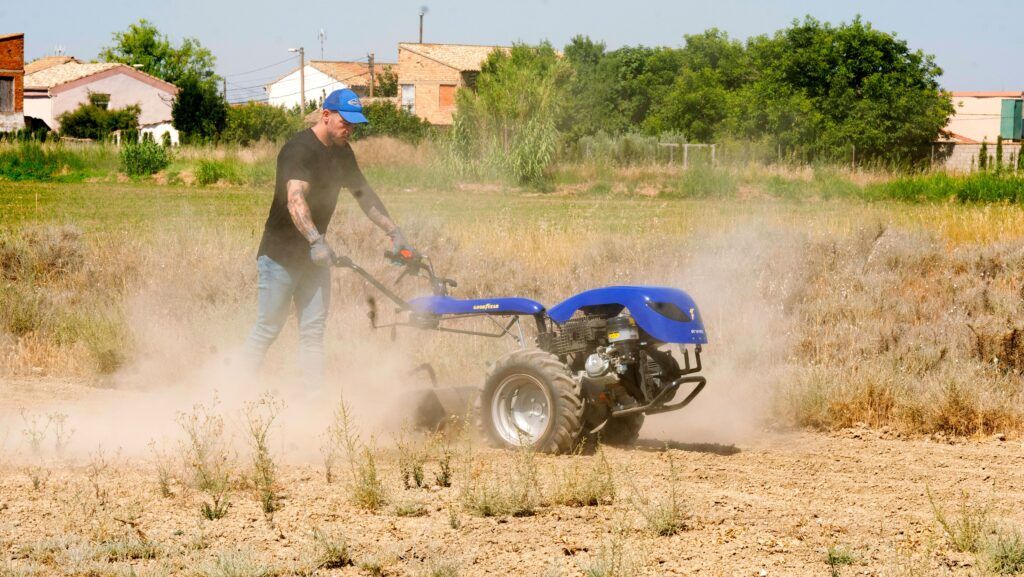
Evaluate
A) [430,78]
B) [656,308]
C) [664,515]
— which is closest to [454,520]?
[664,515]

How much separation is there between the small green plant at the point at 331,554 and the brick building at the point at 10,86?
6960 cm

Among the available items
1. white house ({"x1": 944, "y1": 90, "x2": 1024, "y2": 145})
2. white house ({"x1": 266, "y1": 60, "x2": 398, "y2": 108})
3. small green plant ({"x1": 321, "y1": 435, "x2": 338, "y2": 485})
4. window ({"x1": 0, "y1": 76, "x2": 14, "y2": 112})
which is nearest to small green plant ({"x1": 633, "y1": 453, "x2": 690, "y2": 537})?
small green plant ({"x1": 321, "y1": 435, "x2": 338, "y2": 485})

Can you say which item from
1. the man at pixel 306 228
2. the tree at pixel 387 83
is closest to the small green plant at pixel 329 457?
the man at pixel 306 228

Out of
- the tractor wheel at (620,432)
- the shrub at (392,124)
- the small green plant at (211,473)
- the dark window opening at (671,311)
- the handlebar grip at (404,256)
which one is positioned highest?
the shrub at (392,124)

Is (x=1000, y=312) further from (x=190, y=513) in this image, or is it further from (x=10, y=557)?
(x=10, y=557)

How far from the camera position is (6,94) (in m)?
69.1

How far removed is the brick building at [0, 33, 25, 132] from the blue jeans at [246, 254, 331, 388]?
66439 mm

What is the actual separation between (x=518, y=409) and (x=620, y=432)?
0.84 metres

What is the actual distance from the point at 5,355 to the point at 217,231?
581 centimetres

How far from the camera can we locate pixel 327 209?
830cm

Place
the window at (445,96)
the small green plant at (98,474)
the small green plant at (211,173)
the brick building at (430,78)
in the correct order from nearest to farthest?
the small green plant at (98,474) < the small green plant at (211,173) < the brick building at (430,78) < the window at (445,96)

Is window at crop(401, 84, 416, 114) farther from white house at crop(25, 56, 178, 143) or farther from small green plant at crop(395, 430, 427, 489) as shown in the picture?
small green plant at crop(395, 430, 427, 489)

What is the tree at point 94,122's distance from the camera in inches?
2817

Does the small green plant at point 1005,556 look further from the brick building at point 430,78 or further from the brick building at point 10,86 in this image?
the brick building at point 430,78
